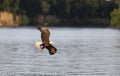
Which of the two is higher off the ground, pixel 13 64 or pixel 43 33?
pixel 43 33

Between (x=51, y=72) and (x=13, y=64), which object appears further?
(x=13, y=64)

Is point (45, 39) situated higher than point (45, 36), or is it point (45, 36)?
point (45, 36)

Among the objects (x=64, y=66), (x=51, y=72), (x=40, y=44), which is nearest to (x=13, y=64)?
(x=64, y=66)

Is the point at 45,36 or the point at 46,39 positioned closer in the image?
the point at 45,36

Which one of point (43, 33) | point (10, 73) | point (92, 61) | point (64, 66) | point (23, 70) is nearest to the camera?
point (43, 33)

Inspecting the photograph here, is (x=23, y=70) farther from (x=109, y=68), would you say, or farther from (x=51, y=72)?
(x=109, y=68)

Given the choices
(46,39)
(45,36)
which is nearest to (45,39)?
(46,39)

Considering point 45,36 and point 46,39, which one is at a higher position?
point 45,36

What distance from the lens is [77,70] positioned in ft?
154

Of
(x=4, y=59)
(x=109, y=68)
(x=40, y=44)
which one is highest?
(x=40, y=44)

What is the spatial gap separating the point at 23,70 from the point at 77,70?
14.8 ft

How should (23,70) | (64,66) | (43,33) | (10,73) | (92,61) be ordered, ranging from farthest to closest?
(92,61)
(64,66)
(23,70)
(10,73)
(43,33)

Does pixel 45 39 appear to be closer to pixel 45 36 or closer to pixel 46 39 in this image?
pixel 46 39

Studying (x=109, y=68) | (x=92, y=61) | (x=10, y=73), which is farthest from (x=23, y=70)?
(x=92, y=61)
